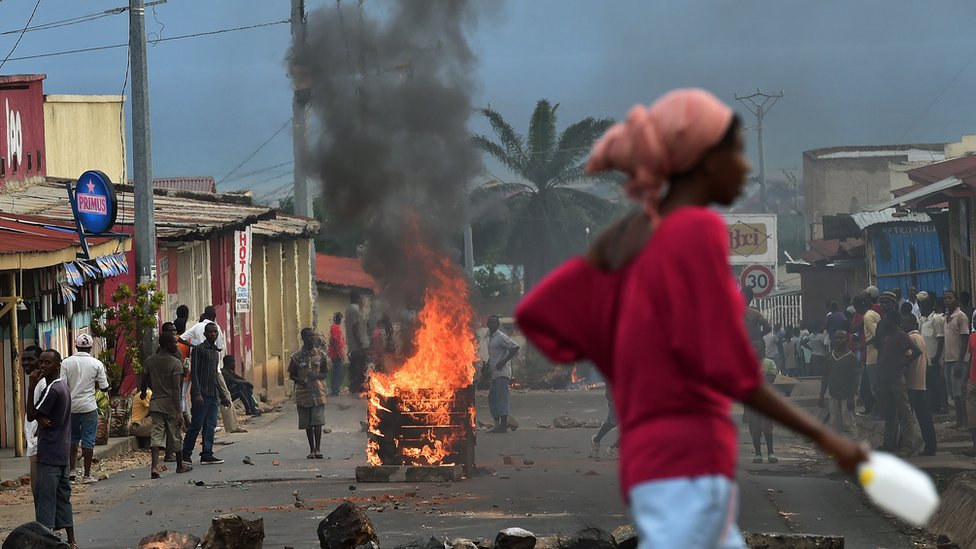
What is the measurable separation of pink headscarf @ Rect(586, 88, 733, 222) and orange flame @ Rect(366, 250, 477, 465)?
37.3 ft

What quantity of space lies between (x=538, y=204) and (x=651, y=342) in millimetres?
50426

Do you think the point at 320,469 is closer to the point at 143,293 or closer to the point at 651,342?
the point at 143,293

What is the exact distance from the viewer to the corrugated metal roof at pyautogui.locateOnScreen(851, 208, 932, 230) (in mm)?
29562

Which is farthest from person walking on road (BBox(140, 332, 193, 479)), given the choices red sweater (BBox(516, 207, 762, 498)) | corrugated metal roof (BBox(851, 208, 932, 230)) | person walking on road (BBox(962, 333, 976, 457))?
corrugated metal roof (BBox(851, 208, 932, 230))

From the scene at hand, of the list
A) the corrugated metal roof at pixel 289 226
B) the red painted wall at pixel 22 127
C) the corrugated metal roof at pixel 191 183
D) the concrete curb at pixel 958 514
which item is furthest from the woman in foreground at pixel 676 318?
the corrugated metal roof at pixel 191 183

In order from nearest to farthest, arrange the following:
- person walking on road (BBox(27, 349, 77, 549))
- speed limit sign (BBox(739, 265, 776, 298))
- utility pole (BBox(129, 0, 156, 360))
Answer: person walking on road (BBox(27, 349, 77, 549)), utility pole (BBox(129, 0, 156, 360)), speed limit sign (BBox(739, 265, 776, 298))

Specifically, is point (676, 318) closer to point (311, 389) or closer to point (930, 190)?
point (311, 389)

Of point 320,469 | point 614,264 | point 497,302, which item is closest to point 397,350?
point 320,469

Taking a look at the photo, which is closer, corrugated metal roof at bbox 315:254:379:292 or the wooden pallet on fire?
the wooden pallet on fire

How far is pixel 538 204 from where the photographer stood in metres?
54.1

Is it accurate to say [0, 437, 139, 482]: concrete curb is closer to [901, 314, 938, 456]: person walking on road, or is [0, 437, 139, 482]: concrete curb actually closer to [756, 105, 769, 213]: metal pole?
[901, 314, 938, 456]: person walking on road

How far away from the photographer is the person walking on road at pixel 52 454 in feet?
35.5

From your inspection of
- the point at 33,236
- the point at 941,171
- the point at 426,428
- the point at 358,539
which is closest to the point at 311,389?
the point at 426,428

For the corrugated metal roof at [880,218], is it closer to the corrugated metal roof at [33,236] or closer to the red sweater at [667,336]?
the corrugated metal roof at [33,236]
